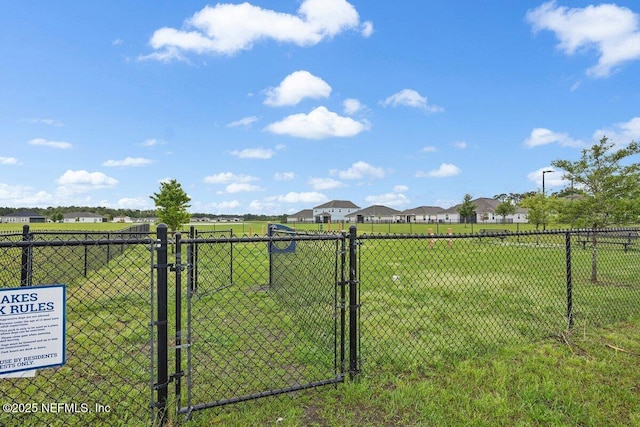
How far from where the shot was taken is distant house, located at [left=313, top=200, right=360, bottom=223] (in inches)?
3369

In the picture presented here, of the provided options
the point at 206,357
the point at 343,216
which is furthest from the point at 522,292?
the point at 343,216

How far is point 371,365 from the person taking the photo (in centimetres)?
360

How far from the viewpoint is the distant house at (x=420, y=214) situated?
→ 8288 centimetres

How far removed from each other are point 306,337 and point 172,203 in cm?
2046

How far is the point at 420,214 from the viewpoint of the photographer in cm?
8488

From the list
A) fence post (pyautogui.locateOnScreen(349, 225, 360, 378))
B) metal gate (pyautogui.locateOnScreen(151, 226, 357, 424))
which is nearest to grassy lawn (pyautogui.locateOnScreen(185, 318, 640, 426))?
metal gate (pyautogui.locateOnScreen(151, 226, 357, 424))

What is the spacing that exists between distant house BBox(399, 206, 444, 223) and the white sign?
83.0m

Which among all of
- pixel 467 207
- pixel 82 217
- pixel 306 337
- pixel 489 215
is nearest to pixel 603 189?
pixel 306 337

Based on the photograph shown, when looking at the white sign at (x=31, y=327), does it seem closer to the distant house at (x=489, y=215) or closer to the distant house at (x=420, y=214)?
the distant house at (x=489, y=215)

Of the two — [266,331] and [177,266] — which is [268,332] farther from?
[177,266]

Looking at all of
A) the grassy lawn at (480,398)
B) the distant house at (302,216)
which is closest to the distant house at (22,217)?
the distant house at (302,216)

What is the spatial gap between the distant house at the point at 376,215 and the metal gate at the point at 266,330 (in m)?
74.4

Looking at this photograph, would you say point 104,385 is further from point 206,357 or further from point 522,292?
point 522,292

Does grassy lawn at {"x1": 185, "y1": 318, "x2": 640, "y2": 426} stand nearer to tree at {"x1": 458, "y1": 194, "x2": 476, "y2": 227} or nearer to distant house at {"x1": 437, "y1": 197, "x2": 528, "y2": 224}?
tree at {"x1": 458, "y1": 194, "x2": 476, "y2": 227}
